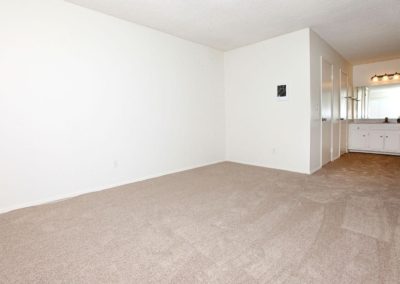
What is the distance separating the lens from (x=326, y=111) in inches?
187

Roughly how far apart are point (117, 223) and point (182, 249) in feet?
2.77

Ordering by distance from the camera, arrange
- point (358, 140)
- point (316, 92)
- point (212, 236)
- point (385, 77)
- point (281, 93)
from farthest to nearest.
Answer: point (358, 140), point (385, 77), point (281, 93), point (316, 92), point (212, 236)

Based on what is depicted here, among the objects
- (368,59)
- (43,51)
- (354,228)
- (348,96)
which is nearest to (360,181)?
(354,228)

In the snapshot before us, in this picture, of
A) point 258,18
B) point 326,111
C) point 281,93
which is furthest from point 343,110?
point 258,18

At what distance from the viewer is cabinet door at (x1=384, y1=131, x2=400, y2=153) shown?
5.78 metres

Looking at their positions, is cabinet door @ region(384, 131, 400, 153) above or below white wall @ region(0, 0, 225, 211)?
below

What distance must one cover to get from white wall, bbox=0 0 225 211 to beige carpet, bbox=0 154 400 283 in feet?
1.31

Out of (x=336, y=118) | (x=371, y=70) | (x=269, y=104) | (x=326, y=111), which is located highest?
(x=371, y=70)

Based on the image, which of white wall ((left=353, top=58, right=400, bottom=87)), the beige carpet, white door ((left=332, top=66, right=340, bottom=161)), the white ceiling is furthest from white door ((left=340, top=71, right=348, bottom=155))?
the beige carpet

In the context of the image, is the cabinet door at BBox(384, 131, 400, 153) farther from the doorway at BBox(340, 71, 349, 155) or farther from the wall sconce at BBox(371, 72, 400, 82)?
the wall sconce at BBox(371, 72, 400, 82)

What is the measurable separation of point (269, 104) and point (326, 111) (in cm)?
125

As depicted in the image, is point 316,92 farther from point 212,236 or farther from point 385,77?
point 385,77

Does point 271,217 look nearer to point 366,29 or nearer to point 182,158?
point 182,158

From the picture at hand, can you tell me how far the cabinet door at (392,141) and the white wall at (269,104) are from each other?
343 cm
